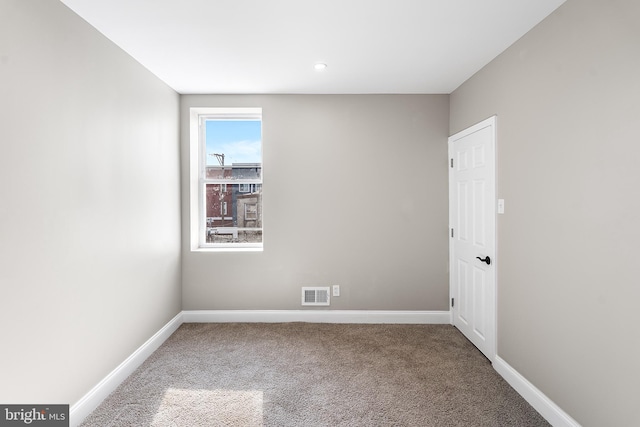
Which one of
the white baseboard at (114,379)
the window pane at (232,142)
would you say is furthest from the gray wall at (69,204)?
the window pane at (232,142)

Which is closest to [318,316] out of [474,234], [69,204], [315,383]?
[315,383]

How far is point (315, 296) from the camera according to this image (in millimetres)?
3598

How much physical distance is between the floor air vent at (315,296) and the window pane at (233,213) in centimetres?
85

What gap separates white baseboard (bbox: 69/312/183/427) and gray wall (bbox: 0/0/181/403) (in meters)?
0.05

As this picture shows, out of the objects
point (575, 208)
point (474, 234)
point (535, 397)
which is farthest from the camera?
point (474, 234)

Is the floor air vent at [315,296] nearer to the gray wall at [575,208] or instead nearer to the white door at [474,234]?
the white door at [474,234]

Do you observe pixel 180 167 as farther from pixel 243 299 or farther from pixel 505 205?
pixel 505 205

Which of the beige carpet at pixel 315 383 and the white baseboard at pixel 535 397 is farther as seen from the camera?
the beige carpet at pixel 315 383

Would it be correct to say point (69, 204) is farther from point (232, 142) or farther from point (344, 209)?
point (344, 209)

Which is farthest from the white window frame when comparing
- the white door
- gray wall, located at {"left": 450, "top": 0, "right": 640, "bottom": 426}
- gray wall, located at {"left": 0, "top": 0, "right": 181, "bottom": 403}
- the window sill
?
gray wall, located at {"left": 450, "top": 0, "right": 640, "bottom": 426}

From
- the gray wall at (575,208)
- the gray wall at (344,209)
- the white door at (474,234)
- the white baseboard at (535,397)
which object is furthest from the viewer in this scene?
the gray wall at (344,209)

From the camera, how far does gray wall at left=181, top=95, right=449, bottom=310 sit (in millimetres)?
3547

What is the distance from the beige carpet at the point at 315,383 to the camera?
80.0 inches

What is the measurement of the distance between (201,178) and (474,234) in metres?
3.06
